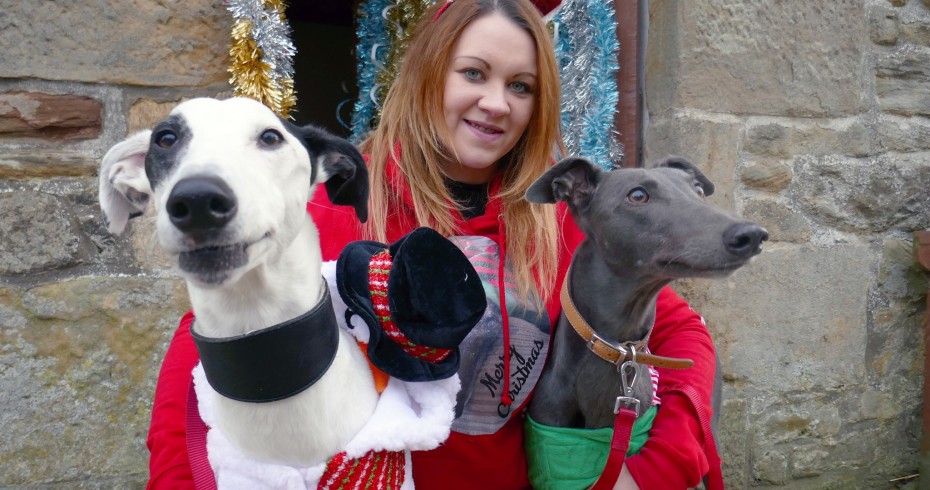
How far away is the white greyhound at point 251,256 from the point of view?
3.14 ft

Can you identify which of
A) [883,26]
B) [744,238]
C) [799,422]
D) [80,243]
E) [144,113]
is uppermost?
[883,26]

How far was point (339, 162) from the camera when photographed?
1305 millimetres

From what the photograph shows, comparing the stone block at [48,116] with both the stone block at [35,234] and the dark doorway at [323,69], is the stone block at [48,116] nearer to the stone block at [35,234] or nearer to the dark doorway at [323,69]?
the stone block at [35,234]

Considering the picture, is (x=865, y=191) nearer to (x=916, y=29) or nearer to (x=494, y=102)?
(x=916, y=29)

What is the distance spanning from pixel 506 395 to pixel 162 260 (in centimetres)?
112

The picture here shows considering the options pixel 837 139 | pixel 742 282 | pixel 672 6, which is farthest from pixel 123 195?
pixel 837 139

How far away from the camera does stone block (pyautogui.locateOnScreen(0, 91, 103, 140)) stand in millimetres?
1793

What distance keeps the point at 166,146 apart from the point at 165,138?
0.05ft

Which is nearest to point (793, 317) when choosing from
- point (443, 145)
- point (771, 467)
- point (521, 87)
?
point (771, 467)

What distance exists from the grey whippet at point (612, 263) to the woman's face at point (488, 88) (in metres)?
0.31

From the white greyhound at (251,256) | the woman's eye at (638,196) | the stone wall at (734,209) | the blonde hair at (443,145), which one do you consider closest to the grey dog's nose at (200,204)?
the white greyhound at (251,256)

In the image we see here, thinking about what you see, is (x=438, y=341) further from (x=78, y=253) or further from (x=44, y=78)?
(x=44, y=78)

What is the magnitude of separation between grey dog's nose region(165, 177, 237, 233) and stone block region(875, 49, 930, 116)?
256 cm

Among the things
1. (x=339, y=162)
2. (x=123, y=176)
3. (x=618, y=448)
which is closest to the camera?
(x=123, y=176)
